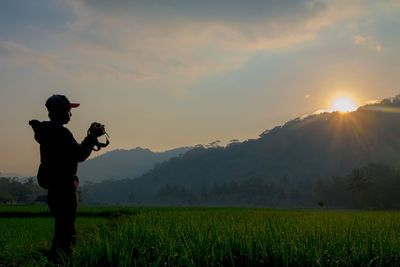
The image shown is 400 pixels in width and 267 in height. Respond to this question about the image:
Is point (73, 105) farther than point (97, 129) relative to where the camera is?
Yes

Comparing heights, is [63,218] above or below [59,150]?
below

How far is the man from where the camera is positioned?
17.5 feet

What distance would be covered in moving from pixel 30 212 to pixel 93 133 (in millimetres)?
25940

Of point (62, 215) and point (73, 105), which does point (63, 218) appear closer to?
point (62, 215)

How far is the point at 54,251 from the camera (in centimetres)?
541

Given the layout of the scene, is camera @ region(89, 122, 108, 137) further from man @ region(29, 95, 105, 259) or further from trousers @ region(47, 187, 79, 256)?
trousers @ region(47, 187, 79, 256)

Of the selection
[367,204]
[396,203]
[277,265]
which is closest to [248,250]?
[277,265]

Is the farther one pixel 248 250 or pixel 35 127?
pixel 35 127

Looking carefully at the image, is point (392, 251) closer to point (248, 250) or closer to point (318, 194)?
point (248, 250)

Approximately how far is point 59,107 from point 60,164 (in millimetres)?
966

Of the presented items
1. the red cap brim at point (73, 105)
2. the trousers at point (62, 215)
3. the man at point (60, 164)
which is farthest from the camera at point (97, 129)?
the trousers at point (62, 215)

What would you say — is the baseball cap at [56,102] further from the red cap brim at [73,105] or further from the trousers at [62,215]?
the trousers at [62,215]

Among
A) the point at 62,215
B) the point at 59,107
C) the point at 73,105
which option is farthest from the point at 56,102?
the point at 62,215

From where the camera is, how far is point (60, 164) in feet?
17.7
